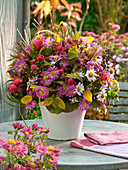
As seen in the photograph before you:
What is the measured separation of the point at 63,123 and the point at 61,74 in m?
0.24

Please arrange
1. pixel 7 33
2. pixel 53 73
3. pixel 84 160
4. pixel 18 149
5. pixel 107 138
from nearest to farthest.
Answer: pixel 18 149, pixel 84 160, pixel 53 73, pixel 107 138, pixel 7 33

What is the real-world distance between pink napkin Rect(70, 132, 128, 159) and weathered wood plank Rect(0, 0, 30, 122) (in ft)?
2.53

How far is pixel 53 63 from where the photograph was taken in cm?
132

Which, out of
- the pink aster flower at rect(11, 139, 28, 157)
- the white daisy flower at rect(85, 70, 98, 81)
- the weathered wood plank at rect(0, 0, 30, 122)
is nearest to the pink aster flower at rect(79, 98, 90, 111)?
the white daisy flower at rect(85, 70, 98, 81)

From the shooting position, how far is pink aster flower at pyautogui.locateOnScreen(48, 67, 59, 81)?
1314 millimetres

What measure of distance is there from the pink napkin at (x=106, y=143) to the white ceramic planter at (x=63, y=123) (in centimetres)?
6

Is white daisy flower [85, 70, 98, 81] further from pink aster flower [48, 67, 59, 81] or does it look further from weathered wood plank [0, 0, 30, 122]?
weathered wood plank [0, 0, 30, 122]

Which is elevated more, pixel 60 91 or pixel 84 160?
pixel 60 91

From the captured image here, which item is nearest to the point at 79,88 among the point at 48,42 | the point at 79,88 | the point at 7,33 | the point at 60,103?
the point at 79,88

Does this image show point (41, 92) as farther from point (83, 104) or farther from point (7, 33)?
point (7, 33)

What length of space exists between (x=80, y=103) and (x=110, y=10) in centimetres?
514

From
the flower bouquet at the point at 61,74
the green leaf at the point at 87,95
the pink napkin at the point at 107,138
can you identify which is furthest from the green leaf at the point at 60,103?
the pink napkin at the point at 107,138

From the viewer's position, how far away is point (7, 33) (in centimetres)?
202

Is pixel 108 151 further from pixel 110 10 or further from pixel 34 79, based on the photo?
pixel 110 10
